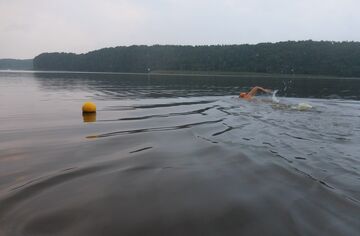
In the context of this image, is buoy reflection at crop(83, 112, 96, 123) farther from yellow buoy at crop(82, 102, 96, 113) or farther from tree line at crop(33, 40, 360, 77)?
tree line at crop(33, 40, 360, 77)

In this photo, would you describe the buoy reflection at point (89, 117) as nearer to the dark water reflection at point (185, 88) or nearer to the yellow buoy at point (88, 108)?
the yellow buoy at point (88, 108)

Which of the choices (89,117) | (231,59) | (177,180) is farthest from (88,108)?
(231,59)

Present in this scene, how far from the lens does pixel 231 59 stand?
5423 inches

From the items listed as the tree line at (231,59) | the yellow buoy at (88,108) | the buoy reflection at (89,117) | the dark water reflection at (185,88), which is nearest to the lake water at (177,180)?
the buoy reflection at (89,117)

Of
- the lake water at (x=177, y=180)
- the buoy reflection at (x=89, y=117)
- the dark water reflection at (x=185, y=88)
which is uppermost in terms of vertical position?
the lake water at (x=177, y=180)

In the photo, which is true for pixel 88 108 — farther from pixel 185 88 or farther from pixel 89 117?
pixel 185 88

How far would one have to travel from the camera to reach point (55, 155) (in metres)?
8.34

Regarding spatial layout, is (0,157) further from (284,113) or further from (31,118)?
(284,113)

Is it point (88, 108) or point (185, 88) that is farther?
point (185, 88)

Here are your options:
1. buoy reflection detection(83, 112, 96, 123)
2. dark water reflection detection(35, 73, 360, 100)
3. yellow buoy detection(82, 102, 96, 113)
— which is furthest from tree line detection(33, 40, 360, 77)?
buoy reflection detection(83, 112, 96, 123)

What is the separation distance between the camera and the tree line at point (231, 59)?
116 metres

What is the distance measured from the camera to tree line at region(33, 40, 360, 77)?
116 metres

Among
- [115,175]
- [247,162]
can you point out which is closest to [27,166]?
[115,175]

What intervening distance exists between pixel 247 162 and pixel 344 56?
12559cm
